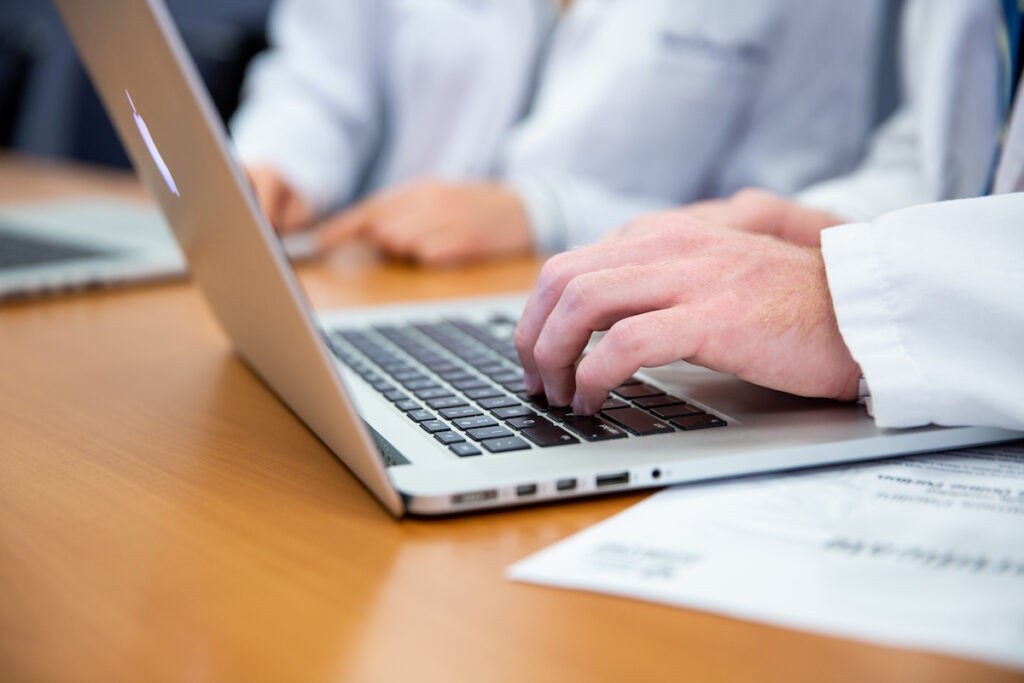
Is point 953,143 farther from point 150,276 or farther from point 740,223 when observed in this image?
point 150,276

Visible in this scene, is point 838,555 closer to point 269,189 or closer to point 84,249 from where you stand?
point 84,249

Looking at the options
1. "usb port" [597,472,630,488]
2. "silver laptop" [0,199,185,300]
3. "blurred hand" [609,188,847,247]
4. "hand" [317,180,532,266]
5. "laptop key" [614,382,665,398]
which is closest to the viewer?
"usb port" [597,472,630,488]

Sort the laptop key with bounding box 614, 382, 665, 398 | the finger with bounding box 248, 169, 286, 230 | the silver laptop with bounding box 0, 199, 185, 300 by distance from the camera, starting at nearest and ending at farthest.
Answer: the laptop key with bounding box 614, 382, 665, 398 < the silver laptop with bounding box 0, 199, 185, 300 < the finger with bounding box 248, 169, 286, 230

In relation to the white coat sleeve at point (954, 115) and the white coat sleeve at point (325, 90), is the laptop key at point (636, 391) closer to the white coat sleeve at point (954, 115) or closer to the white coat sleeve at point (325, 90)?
the white coat sleeve at point (954, 115)

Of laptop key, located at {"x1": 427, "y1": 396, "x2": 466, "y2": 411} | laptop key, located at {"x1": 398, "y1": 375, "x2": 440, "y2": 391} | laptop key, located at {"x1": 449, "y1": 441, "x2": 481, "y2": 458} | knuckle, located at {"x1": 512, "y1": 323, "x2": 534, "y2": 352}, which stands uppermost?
knuckle, located at {"x1": 512, "y1": 323, "x2": 534, "y2": 352}

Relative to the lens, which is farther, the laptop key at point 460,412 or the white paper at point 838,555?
the laptop key at point 460,412

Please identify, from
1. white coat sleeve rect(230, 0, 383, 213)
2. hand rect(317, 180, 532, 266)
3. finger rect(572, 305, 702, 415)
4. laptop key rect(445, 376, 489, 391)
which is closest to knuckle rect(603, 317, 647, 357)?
finger rect(572, 305, 702, 415)

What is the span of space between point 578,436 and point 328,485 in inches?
4.4

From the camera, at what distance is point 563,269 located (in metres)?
0.49

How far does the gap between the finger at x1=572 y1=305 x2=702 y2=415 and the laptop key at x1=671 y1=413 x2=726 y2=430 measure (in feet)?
0.11

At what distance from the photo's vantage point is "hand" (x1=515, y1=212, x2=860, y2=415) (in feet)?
1.49

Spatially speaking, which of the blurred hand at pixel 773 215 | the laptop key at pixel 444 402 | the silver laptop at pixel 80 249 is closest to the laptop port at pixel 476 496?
the laptop key at pixel 444 402

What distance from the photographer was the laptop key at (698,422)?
0.47m

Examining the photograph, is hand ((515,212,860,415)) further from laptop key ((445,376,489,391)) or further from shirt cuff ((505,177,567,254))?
shirt cuff ((505,177,567,254))
